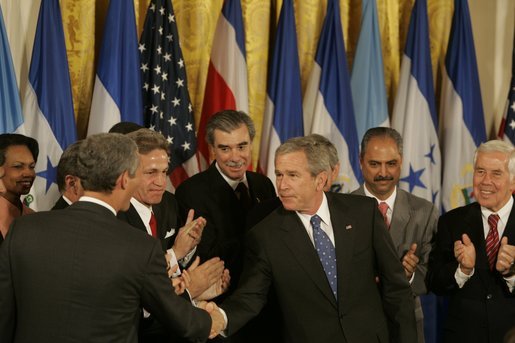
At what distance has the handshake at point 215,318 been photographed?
12.6ft

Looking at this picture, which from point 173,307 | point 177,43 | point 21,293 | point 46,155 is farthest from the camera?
point 177,43

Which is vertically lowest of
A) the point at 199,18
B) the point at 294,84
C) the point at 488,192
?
the point at 488,192

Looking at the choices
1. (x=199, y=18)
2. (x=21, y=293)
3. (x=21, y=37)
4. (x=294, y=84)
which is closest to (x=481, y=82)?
(x=294, y=84)

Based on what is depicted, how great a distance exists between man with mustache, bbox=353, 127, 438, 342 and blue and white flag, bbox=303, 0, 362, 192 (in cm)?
127

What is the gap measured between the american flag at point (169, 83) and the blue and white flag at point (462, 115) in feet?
7.00

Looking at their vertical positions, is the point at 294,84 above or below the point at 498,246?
above

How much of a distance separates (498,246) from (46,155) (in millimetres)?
2912

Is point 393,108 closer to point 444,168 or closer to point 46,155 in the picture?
point 444,168

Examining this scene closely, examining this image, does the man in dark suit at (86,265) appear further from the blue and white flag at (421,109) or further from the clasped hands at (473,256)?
the blue and white flag at (421,109)

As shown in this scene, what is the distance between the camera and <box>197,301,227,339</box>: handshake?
12.6 feet

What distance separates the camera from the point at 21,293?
3061 mm

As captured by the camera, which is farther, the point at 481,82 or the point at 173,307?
the point at 481,82

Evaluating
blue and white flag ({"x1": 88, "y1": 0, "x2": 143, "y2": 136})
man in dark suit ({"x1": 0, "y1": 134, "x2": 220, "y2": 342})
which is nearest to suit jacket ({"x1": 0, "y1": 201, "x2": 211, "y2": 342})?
man in dark suit ({"x1": 0, "y1": 134, "x2": 220, "y2": 342})

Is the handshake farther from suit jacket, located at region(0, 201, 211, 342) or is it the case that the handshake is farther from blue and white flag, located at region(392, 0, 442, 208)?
blue and white flag, located at region(392, 0, 442, 208)
